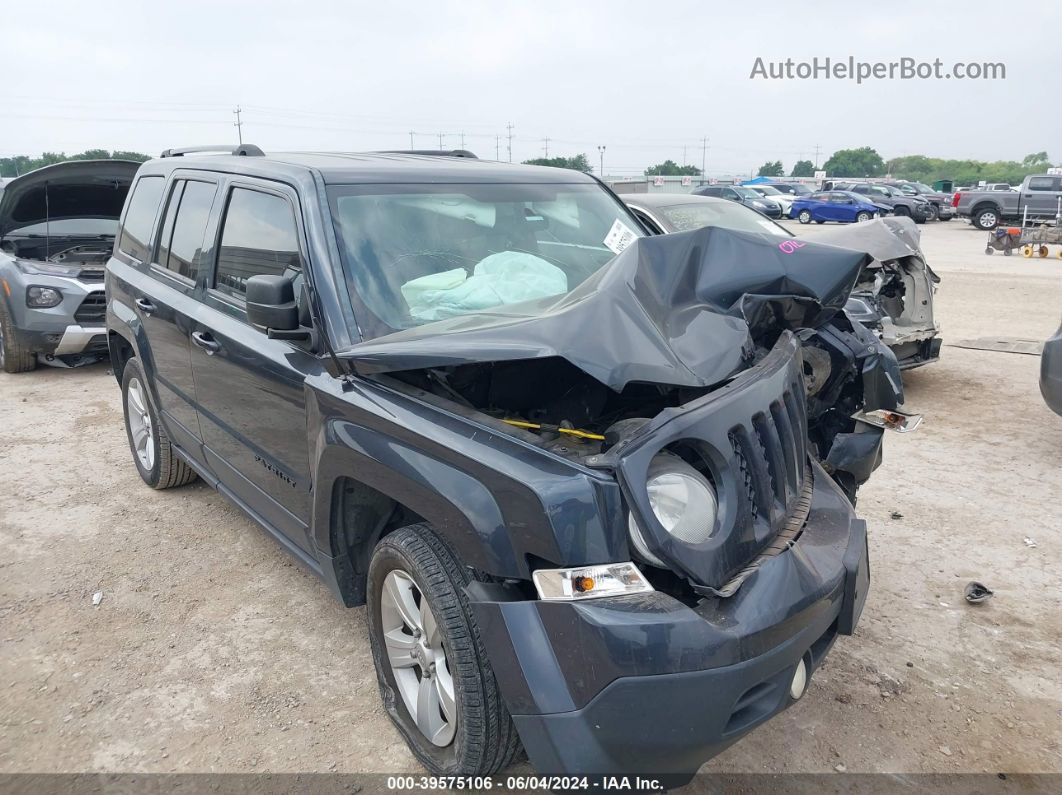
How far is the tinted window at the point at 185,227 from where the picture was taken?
153 inches

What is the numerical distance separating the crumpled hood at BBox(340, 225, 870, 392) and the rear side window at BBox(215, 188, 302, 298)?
715mm

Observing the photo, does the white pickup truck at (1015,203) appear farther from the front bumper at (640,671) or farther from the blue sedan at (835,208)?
the front bumper at (640,671)

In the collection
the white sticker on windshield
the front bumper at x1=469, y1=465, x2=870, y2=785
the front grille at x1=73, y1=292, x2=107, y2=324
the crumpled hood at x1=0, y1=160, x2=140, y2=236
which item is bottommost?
the front bumper at x1=469, y1=465, x2=870, y2=785

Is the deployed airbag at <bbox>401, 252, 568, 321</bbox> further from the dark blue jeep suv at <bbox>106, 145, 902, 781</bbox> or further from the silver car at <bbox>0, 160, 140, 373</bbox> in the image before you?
the silver car at <bbox>0, 160, 140, 373</bbox>

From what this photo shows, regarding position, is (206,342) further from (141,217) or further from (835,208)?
(835,208)

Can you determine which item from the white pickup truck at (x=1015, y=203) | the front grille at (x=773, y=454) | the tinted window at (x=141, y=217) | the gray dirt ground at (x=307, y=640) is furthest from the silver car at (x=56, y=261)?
the white pickup truck at (x=1015, y=203)

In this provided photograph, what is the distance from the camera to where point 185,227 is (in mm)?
4078

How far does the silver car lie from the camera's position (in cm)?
783

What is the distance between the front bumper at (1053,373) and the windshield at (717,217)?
266 cm

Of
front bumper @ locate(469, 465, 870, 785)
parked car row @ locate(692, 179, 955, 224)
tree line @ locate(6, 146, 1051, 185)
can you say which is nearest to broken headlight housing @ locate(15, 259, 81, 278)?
front bumper @ locate(469, 465, 870, 785)

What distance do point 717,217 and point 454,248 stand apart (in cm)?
526

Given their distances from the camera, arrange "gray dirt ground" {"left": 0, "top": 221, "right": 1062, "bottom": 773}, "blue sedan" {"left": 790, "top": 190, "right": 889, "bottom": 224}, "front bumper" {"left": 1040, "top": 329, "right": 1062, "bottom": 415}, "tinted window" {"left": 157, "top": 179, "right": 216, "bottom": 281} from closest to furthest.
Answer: "gray dirt ground" {"left": 0, "top": 221, "right": 1062, "bottom": 773} < "tinted window" {"left": 157, "top": 179, "right": 216, "bottom": 281} < "front bumper" {"left": 1040, "top": 329, "right": 1062, "bottom": 415} < "blue sedan" {"left": 790, "top": 190, "right": 889, "bottom": 224}

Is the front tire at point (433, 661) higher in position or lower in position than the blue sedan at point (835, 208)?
lower

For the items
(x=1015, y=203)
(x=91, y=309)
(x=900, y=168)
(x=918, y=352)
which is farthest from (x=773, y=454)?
(x=900, y=168)
